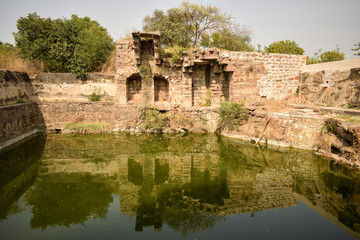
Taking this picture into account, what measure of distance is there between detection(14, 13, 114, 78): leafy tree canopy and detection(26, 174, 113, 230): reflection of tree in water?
283 inches

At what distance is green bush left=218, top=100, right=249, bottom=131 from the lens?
9.59m

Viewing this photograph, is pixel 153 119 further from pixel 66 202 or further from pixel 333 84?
pixel 333 84

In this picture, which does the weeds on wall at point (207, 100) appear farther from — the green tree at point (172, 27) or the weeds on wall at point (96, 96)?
the weeds on wall at point (96, 96)

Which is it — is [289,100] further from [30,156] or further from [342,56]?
[342,56]

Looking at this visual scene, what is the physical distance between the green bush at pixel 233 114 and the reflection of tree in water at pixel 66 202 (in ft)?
19.0

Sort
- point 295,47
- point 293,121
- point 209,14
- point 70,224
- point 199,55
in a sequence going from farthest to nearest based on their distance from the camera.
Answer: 1. point 295,47
2. point 209,14
3. point 199,55
4. point 293,121
5. point 70,224

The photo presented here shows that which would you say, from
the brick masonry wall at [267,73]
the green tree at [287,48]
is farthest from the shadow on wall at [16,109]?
the green tree at [287,48]

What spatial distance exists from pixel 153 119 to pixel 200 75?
10.6 feet

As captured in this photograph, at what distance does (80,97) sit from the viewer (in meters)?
11.6

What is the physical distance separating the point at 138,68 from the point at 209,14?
283 inches

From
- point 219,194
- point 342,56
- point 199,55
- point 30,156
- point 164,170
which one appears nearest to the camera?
point 219,194

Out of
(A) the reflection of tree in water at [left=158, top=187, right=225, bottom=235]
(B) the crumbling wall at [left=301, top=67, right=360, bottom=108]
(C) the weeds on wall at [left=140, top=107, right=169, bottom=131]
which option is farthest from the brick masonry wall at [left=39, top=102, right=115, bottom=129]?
(B) the crumbling wall at [left=301, top=67, right=360, bottom=108]

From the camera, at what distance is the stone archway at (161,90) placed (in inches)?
452

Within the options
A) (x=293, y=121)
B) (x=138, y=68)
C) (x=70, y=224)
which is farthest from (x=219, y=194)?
(x=138, y=68)
